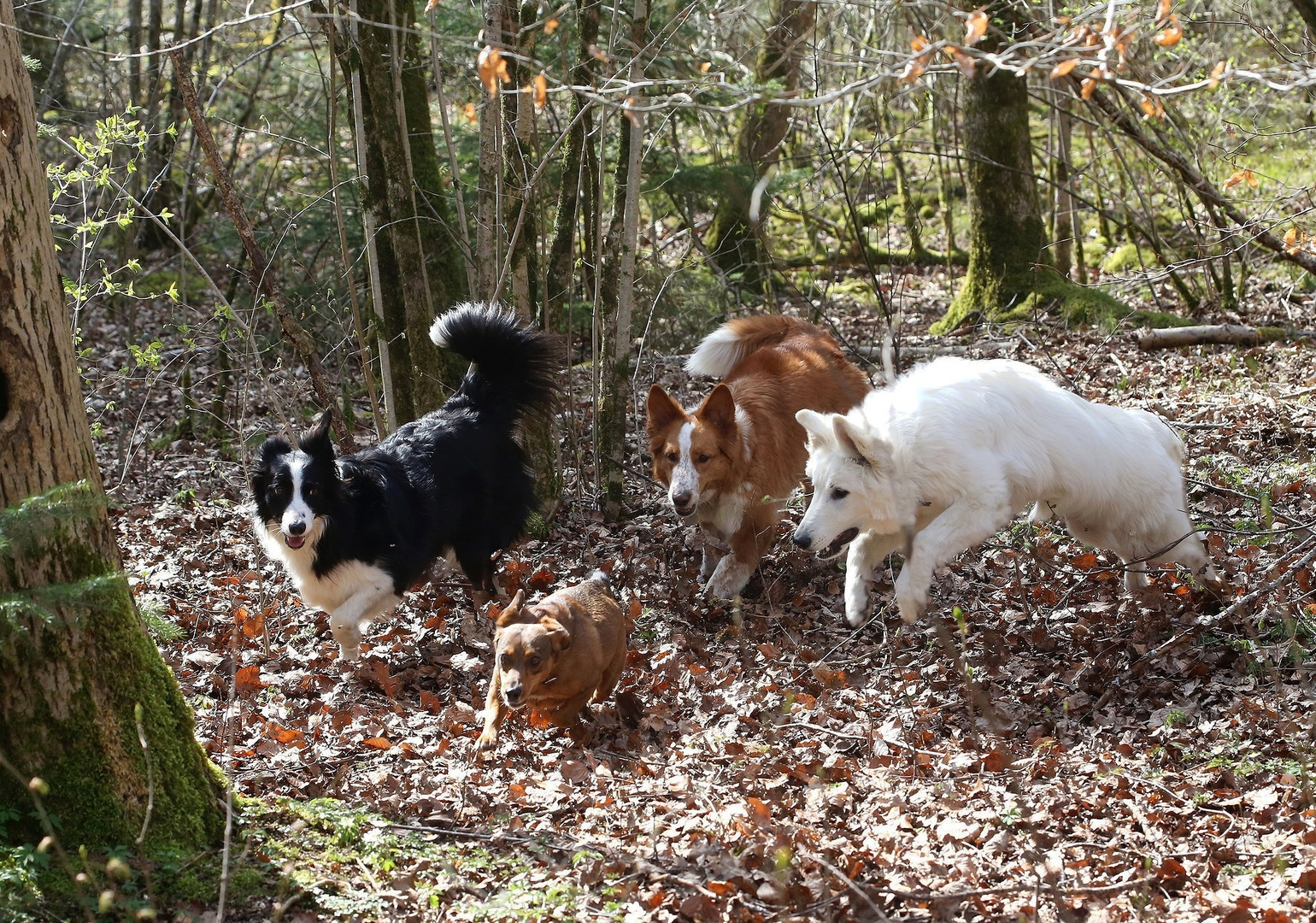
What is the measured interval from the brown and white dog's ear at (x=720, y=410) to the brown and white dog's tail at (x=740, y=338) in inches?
44.9

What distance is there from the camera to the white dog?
225 inches

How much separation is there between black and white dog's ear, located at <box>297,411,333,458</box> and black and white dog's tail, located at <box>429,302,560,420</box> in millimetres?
1280

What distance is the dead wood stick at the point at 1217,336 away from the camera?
10.9 meters

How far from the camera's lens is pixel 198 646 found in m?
6.62

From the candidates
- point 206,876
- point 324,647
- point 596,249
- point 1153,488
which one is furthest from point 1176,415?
point 206,876

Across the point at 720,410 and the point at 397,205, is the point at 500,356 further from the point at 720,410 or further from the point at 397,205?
the point at 720,410

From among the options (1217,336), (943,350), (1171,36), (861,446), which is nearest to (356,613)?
(861,446)

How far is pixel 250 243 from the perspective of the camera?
7383mm

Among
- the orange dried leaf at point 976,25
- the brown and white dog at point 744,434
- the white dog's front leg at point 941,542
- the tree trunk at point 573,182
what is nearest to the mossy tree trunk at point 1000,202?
the brown and white dog at point 744,434

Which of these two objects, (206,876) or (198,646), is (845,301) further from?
(206,876)

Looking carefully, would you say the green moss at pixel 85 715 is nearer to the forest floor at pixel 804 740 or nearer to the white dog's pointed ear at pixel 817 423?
the forest floor at pixel 804 740

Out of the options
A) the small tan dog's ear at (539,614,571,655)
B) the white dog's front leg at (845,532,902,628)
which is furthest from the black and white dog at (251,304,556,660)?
the white dog's front leg at (845,532,902,628)

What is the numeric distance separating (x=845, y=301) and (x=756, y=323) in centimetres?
703

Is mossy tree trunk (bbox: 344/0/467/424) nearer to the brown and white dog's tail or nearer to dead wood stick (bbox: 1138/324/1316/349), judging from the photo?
the brown and white dog's tail
